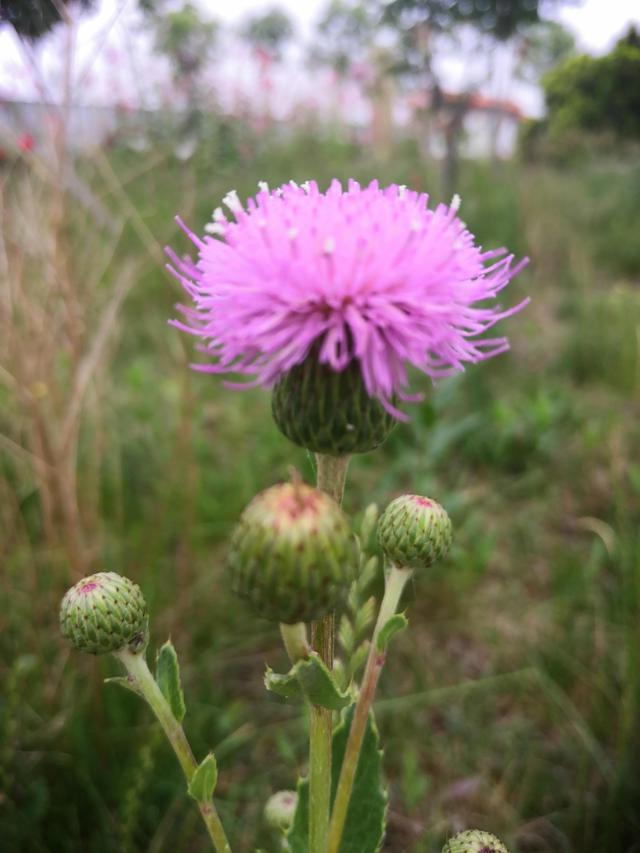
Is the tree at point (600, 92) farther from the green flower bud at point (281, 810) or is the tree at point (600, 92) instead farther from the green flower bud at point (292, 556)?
the green flower bud at point (281, 810)

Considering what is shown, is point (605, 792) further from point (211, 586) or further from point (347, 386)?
point (347, 386)

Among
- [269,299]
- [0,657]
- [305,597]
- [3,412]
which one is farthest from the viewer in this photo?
[3,412]

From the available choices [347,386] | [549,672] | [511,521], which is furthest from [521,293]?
[347,386]

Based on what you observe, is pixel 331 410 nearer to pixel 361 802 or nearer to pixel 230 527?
pixel 361 802

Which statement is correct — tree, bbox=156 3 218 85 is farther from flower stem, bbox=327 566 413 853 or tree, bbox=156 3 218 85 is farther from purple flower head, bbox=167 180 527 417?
flower stem, bbox=327 566 413 853

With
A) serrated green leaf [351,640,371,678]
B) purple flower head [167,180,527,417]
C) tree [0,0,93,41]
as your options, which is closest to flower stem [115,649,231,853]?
serrated green leaf [351,640,371,678]

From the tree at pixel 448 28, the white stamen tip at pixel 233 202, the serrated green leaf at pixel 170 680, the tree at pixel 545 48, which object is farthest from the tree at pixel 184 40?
the serrated green leaf at pixel 170 680

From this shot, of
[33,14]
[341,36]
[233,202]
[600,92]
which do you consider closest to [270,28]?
[341,36]
